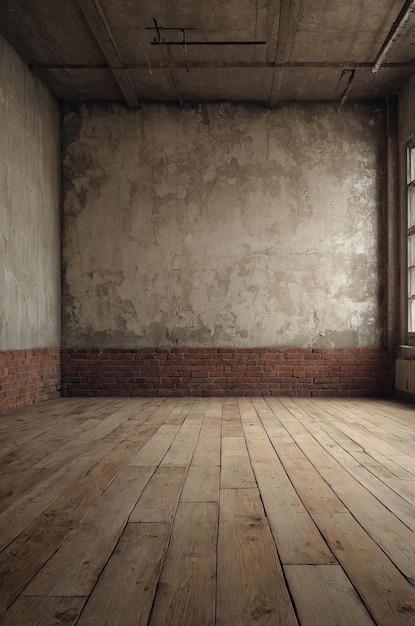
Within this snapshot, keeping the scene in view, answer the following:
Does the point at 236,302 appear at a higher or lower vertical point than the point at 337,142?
lower

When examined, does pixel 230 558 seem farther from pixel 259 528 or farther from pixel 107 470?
pixel 107 470

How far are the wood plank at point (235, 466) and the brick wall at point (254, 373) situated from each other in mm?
3227

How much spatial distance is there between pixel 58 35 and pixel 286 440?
4.86m

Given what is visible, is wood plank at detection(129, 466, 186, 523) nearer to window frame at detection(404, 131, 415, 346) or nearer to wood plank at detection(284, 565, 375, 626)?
wood plank at detection(284, 565, 375, 626)

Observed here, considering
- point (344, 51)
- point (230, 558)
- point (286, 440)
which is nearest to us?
point (230, 558)

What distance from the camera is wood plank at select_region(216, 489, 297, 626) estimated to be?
148 cm

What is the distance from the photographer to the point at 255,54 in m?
6.30

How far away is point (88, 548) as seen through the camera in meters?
1.96

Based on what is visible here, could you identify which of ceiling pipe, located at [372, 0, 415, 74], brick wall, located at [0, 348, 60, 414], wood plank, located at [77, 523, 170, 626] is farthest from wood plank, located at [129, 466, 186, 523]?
ceiling pipe, located at [372, 0, 415, 74]

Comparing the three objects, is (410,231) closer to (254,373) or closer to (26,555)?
(254,373)

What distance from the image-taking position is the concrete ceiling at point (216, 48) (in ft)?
17.6

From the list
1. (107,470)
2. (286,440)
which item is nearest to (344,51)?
(286,440)

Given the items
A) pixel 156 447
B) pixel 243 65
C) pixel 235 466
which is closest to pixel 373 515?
pixel 235 466

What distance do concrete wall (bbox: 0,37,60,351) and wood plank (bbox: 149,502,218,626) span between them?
13.3ft
